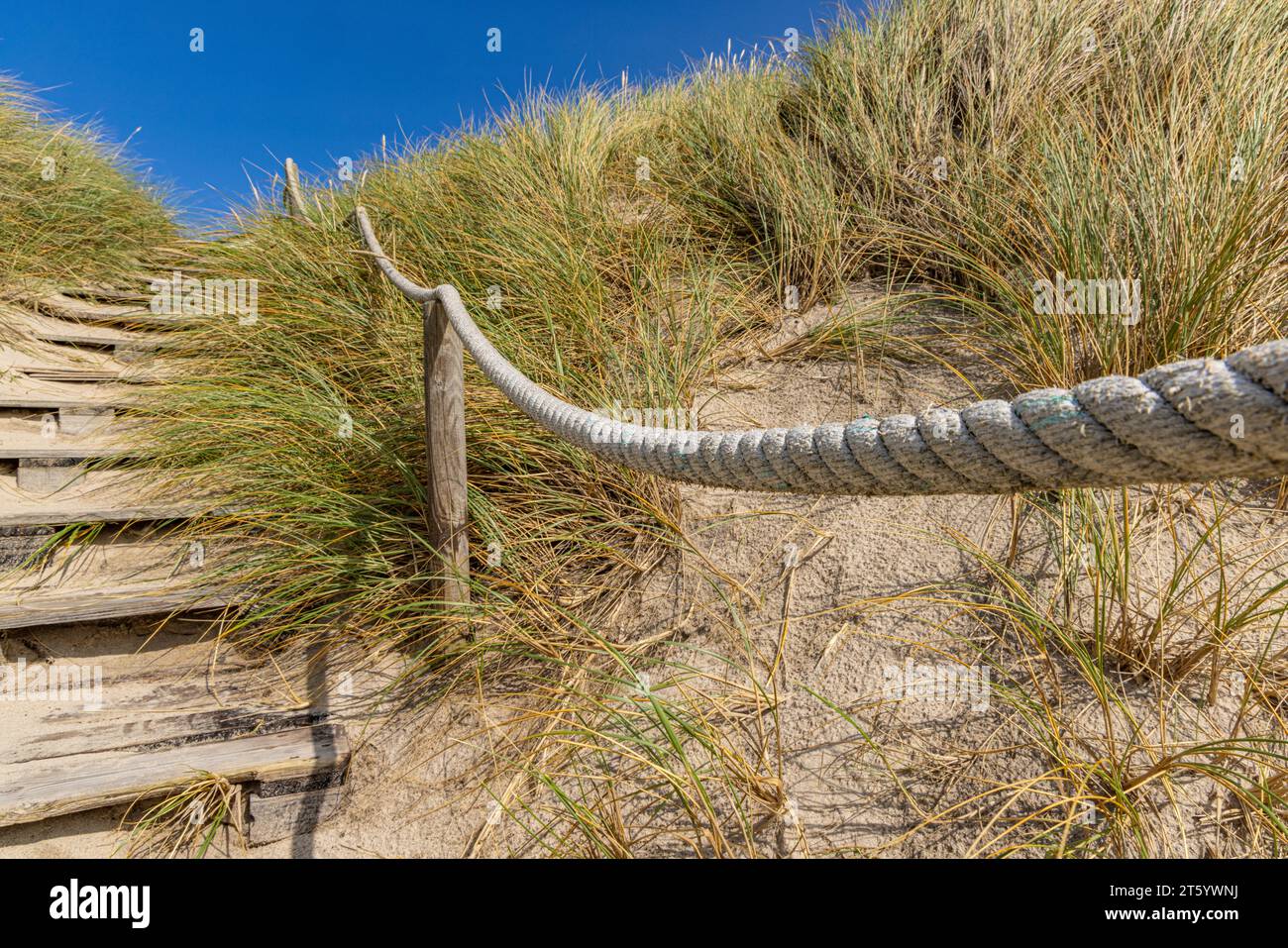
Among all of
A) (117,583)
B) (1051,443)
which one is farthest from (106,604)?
(1051,443)

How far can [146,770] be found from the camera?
71.5 inches

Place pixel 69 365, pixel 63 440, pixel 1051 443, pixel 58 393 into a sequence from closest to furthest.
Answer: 1. pixel 1051 443
2. pixel 63 440
3. pixel 58 393
4. pixel 69 365

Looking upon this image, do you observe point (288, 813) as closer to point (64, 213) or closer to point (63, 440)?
point (63, 440)

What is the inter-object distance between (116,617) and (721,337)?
8.46ft

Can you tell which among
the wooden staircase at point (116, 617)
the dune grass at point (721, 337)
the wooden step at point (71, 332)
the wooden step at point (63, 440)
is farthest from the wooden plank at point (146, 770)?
the wooden step at point (71, 332)

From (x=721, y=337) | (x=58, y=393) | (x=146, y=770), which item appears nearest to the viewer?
(x=146, y=770)

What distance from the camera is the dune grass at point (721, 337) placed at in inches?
62.4

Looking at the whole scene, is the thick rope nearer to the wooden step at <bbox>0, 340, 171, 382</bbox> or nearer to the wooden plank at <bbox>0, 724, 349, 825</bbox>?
the wooden plank at <bbox>0, 724, 349, 825</bbox>

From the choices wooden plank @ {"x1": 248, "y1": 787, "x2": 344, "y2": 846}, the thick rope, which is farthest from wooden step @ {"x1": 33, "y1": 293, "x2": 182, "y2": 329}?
the thick rope

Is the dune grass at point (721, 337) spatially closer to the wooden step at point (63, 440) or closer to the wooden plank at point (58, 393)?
the wooden step at point (63, 440)

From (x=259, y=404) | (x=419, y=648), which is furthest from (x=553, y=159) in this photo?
(x=419, y=648)

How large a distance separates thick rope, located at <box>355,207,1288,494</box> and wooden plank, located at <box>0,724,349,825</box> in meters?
1.49

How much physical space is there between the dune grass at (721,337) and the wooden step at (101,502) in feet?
0.43

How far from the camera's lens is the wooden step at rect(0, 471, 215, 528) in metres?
2.59
